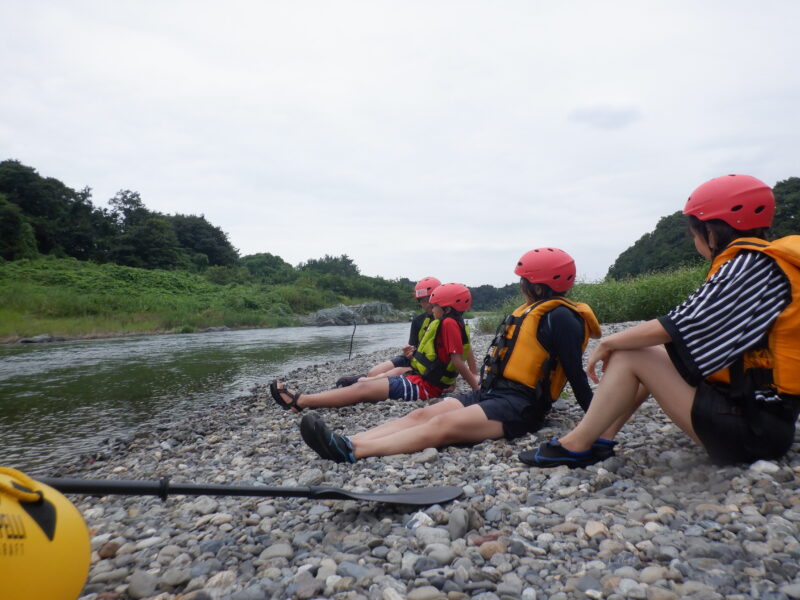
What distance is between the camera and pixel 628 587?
1.93 metres

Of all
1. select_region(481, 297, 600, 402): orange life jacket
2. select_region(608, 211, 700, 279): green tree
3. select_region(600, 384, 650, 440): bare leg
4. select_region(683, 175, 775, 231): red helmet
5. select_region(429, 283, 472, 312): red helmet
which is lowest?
select_region(600, 384, 650, 440): bare leg

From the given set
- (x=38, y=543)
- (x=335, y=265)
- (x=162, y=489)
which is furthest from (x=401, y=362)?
(x=335, y=265)

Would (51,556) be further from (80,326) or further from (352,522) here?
(80,326)

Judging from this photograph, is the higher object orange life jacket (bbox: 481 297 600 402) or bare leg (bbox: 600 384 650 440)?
→ orange life jacket (bbox: 481 297 600 402)

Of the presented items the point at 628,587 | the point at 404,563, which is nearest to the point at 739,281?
the point at 628,587

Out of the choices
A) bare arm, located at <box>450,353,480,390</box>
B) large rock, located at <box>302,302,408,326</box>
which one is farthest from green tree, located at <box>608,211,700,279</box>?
bare arm, located at <box>450,353,480,390</box>

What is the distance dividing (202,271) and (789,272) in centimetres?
7069

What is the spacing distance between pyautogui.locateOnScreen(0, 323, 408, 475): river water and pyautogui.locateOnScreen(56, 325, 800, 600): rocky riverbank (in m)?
4.17

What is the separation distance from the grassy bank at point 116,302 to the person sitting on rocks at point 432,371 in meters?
29.2

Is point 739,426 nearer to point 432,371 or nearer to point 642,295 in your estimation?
point 432,371

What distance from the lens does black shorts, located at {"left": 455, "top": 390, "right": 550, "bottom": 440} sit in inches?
163

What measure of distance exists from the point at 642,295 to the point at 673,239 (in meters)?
30.2

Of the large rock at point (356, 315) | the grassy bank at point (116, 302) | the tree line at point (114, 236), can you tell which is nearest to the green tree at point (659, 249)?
the tree line at point (114, 236)

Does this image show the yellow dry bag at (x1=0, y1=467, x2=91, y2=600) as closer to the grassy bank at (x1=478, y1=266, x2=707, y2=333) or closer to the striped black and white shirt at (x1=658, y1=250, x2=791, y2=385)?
the striped black and white shirt at (x1=658, y1=250, x2=791, y2=385)
